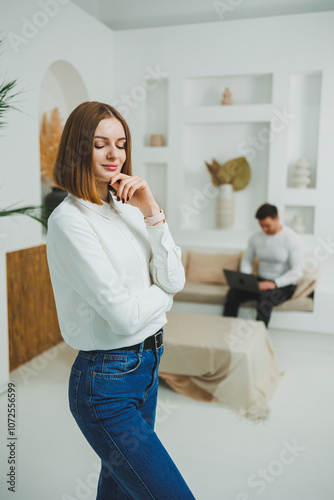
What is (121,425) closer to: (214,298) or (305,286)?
(214,298)

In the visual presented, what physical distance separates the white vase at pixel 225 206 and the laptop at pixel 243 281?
3.65ft

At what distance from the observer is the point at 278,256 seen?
4.19 m

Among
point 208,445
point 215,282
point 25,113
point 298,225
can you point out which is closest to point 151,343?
point 208,445

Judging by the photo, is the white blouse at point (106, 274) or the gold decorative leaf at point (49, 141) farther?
the gold decorative leaf at point (49, 141)

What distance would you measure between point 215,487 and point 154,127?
4.19 meters

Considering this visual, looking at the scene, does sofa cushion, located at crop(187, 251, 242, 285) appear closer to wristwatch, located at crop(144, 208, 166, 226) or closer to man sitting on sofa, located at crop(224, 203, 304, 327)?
man sitting on sofa, located at crop(224, 203, 304, 327)

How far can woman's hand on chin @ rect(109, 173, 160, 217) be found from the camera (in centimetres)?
115

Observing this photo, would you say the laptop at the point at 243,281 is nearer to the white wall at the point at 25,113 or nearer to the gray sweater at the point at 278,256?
the gray sweater at the point at 278,256

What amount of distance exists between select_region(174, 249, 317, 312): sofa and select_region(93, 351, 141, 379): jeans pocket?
3.19 meters

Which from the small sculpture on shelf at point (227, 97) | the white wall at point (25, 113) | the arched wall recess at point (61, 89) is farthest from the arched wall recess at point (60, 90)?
the small sculpture on shelf at point (227, 97)

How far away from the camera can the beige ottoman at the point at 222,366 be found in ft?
9.14

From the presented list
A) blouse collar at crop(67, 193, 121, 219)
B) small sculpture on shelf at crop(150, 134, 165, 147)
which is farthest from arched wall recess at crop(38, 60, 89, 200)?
blouse collar at crop(67, 193, 121, 219)

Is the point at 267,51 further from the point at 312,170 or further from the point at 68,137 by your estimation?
the point at 68,137

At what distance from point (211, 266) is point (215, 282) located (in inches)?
6.9
